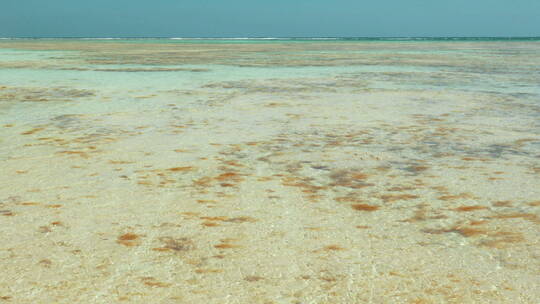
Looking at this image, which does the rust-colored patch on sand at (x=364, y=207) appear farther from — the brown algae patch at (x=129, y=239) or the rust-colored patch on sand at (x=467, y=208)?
the brown algae patch at (x=129, y=239)

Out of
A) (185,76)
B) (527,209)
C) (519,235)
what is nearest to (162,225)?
(519,235)

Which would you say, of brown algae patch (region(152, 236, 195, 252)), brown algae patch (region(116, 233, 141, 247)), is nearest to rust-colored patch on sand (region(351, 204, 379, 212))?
brown algae patch (region(152, 236, 195, 252))

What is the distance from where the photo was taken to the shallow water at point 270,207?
172 centimetres

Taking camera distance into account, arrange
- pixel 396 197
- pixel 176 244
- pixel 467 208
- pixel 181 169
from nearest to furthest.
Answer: pixel 176 244, pixel 467 208, pixel 396 197, pixel 181 169

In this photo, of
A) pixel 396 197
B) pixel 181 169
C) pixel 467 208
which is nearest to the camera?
pixel 467 208

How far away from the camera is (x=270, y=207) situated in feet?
8.20

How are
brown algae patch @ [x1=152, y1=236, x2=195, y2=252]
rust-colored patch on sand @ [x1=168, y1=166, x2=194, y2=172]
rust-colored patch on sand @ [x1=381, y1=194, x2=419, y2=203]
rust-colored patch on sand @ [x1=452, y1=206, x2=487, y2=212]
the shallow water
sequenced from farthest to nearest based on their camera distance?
rust-colored patch on sand @ [x1=168, y1=166, x2=194, y2=172]
rust-colored patch on sand @ [x1=381, y1=194, x2=419, y2=203]
rust-colored patch on sand @ [x1=452, y1=206, x2=487, y2=212]
brown algae patch @ [x1=152, y1=236, x2=195, y2=252]
the shallow water

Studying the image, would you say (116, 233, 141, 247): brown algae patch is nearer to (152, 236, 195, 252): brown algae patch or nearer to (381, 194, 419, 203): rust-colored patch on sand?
(152, 236, 195, 252): brown algae patch

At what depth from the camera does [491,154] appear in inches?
141

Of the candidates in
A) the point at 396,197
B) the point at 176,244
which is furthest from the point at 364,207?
the point at 176,244

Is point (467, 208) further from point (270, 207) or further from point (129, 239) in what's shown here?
point (129, 239)

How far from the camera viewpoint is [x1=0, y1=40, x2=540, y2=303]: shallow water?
172cm

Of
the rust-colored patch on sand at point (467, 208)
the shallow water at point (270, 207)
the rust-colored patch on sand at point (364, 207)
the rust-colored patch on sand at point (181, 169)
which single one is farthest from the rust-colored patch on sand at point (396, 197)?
the rust-colored patch on sand at point (181, 169)

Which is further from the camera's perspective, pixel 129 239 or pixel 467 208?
pixel 467 208
